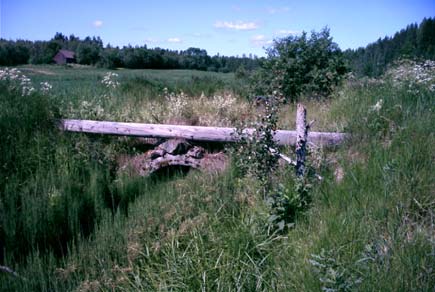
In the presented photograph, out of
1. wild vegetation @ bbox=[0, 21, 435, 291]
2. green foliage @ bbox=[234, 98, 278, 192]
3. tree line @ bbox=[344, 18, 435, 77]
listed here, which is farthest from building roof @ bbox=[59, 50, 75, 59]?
green foliage @ bbox=[234, 98, 278, 192]

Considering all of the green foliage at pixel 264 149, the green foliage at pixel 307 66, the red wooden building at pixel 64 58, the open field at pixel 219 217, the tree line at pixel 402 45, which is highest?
the red wooden building at pixel 64 58

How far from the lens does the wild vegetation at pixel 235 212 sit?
2.75 meters

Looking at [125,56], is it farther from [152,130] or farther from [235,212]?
[235,212]

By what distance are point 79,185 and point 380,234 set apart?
3.95 metres

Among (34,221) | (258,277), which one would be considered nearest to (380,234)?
(258,277)

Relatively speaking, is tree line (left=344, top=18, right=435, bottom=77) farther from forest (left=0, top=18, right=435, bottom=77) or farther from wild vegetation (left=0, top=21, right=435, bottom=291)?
forest (left=0, top=18, right=435, bottom=77)

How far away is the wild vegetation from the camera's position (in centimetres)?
275

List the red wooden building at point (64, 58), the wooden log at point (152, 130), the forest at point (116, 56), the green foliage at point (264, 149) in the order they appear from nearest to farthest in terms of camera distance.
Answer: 1. the green foliage at point (264, 149)
2. the wooden log at point (152, 130)
3. the forest at point (116, 56)
4. the red wooden building at point (64, 58)

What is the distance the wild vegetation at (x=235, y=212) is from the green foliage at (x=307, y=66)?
3.19m

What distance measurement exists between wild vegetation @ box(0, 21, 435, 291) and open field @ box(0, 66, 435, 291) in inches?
0.6

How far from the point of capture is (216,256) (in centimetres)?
326

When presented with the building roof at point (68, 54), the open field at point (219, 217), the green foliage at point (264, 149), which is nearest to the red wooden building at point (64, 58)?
the building roof at point (68, 54)

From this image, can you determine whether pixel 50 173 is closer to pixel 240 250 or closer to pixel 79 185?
pixel 79 185

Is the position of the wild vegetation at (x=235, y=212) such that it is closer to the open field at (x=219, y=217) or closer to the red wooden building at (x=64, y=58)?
the open field at (x=219, y=217)
